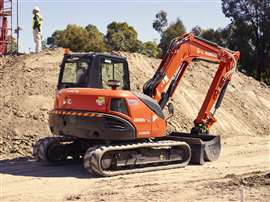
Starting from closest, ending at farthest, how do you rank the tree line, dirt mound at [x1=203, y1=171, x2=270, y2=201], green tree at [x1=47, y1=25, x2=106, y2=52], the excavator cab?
1. dirt mound at [x1=203, y1=171, x2=270, y2=201]
2. the excavator cab
3. green tree at [x1=47, y1=25, x2=106, y2=52]
4. the tree line

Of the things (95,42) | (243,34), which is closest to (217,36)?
(243,34)

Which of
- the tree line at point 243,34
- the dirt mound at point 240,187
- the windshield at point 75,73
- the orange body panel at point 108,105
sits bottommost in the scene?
the dirt mound at point 240,187

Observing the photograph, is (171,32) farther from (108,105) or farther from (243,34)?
(108,105)

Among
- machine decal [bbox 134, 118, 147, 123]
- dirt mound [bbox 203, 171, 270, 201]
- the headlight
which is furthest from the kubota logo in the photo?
dirt mound [bbox 203, 171, 270, 201]

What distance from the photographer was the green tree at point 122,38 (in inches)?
1379

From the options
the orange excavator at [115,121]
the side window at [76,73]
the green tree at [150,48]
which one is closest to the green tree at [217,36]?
the green tree at [150,48]

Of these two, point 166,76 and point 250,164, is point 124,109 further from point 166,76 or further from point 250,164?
point 250,164

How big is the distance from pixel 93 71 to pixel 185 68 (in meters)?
3.13

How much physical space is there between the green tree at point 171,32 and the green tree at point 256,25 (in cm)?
406

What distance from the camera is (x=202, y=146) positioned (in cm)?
1250

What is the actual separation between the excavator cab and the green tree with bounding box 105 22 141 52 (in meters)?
22.0

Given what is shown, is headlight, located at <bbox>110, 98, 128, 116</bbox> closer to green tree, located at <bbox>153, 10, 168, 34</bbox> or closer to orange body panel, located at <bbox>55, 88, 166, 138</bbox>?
orange body panel, located at <bbox>55, 88, 166, 138</bbox>

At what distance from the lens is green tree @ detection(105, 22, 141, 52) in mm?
35031

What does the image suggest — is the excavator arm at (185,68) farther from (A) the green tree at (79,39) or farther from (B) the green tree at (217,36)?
(B) the green tree at (217,36)
